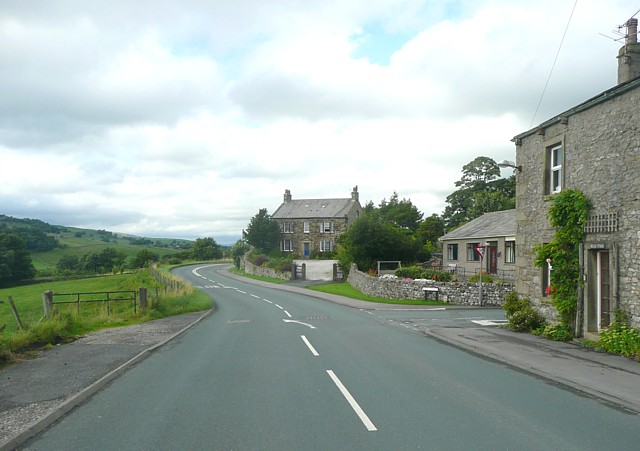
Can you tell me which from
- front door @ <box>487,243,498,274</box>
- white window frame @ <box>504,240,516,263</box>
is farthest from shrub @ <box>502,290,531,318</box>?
front door @ <box>487,243,498,274</box>

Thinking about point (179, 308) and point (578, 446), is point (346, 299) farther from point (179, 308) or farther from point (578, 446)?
point (578, 446)

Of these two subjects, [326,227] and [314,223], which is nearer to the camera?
[326,227]

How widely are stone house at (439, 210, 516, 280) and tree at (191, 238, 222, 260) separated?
6496 cm

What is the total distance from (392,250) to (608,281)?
30795mm

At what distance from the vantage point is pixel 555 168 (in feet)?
51.4

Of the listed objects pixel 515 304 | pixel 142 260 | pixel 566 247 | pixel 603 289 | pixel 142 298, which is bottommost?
pixel 142 298

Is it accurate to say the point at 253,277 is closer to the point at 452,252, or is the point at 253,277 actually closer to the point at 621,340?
the point at 452,252

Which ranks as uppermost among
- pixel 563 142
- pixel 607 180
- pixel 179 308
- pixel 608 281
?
pixel 563 142

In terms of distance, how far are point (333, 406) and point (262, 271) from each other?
179 ft

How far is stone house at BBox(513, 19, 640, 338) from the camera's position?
1216 centimetres

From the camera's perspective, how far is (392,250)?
145 ft

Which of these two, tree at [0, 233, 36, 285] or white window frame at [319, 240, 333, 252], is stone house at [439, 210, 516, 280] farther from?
tree at [0, 233, 36, 285]

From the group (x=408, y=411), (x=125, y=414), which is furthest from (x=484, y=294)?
(x=125, y=414)

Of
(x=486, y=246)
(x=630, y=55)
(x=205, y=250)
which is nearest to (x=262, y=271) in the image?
(x=486, y=246)
